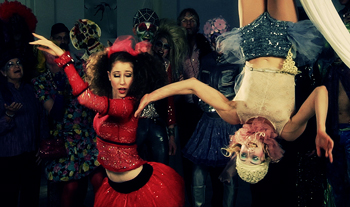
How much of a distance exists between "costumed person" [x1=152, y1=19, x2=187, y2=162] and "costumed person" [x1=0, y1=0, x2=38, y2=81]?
1.09 meters

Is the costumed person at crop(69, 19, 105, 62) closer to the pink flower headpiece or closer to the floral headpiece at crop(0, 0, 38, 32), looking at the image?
the floral headpiece at crop(0, 0, 38, 32)

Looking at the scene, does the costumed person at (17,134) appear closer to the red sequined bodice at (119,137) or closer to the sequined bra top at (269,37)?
the red sequined bodice at (119,137)

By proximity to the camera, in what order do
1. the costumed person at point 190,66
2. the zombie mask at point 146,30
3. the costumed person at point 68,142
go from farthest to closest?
the costumed person at point 190,66, the zombie mask at point 146,30, the costumed person at point 68,142

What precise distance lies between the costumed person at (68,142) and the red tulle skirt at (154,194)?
0.84 meters

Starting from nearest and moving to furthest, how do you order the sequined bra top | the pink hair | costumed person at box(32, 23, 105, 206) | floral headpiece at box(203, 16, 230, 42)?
the sequined bra top, the pink hair, costumed person at box(32, 23, 105, 206), floral headpiece at box(203, 16, 230, 42)

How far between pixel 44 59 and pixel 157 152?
1.31 meters

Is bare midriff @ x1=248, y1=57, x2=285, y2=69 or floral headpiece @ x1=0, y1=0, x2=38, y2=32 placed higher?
floral headpiece @ x1=0, y1=0, x2=38, y2=32

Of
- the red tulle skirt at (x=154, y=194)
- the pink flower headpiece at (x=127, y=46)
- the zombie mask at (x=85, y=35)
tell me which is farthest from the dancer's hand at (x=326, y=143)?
the zombie mask at (x=85, y=35)

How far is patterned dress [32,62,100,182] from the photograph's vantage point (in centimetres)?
388

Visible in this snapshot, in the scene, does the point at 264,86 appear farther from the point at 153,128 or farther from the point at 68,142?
the point at 68,142

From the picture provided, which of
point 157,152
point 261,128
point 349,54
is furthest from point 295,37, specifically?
point 157,152

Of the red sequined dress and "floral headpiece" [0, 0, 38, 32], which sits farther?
"floral headpiece" [0, 0, 38, 32]

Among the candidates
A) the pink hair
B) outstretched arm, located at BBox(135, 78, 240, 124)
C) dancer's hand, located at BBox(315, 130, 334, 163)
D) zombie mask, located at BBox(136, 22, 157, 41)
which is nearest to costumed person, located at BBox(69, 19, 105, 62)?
zombie mask, located at BBox(136, 22, 157, 41)

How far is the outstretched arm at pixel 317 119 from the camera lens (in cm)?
239
